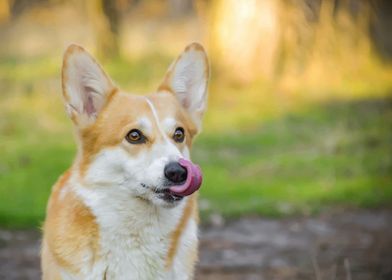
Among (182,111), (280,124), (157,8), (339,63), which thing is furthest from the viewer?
(157,8)

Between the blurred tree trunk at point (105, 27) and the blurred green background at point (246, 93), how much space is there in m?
0.02

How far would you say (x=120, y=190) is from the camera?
13.6 feet

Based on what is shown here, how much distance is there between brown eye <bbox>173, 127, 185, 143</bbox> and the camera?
4.24 metres

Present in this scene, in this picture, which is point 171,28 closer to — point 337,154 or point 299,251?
point 337,154

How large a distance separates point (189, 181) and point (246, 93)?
926cm

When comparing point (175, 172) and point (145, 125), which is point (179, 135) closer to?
point (145, 125)

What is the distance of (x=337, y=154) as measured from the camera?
10742mm

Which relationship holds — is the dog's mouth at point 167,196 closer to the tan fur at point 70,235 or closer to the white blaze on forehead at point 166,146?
the white blaze on forehead at point 166,146

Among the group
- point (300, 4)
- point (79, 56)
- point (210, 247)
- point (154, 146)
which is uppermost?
point (300, 4)

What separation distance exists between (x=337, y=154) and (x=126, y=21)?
8.38 metres

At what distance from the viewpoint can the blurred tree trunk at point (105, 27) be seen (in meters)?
14.6

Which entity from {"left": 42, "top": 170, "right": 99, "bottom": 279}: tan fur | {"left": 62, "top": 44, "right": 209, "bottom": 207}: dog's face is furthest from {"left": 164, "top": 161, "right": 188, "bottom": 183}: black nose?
{"left": 42, "top": 170, "right": 99, "bottom": 279}: tan fur

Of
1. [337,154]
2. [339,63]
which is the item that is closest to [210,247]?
[337,154]

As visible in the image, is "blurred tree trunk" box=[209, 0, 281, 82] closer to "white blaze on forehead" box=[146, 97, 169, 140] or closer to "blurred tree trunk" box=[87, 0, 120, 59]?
"blurred tree trunk" box=[87, 0, 120, 59]
